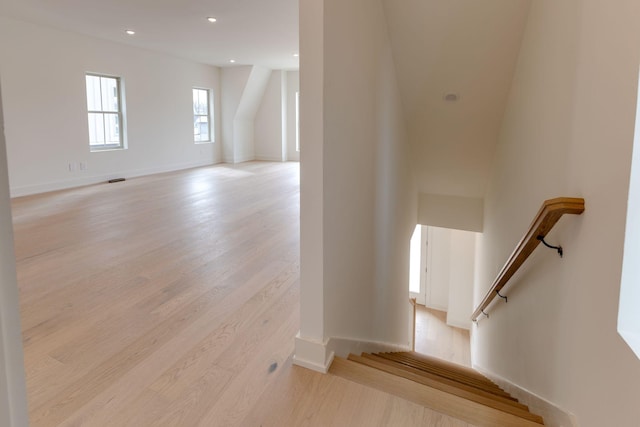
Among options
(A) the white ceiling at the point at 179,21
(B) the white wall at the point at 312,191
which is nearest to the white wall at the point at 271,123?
(A) the white ceiling at the point at 179,21

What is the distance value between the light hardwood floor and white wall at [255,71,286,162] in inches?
244

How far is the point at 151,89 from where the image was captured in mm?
7477

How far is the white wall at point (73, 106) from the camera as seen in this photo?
527 cm

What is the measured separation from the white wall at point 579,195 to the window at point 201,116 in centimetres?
778

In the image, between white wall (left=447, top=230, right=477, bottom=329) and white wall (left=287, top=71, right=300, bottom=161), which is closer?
white wall (left=447, top=230, right=477, bottom=329)

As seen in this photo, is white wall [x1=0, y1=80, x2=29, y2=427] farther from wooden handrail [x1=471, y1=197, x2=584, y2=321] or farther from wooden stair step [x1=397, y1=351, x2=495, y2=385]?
wooden stair step [x1=397, y1=351, x2=495, y2=385]

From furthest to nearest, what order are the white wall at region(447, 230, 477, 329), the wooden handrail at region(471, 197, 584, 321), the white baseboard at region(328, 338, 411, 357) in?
the white wall at region(447, 230, 477, 329) → the white baseboard at region(328, 338, 411, 357) → the wooden handrail at region(471, 197, 584, 321)

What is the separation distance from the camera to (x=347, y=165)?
6.82 ft

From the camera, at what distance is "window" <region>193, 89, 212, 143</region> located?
9031 mm

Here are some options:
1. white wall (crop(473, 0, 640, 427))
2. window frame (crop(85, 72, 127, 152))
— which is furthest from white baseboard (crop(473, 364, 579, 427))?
window frame (crop(85, 72, 127, 152))

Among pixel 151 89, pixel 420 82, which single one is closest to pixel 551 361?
pixel 420 82

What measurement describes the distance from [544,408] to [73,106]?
6.91 m

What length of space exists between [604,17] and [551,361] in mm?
1342

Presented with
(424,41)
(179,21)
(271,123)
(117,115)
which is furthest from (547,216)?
(271,123)
